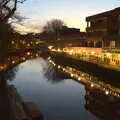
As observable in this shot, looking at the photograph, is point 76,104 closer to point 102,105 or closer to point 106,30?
point 102,105

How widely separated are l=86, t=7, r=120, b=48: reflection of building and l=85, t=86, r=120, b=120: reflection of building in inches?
1101

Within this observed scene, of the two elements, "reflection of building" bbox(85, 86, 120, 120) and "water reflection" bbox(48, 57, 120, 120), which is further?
"water reflection" bbox(48, 57, 120, 120)

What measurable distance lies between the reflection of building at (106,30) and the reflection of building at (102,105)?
28.0 meters

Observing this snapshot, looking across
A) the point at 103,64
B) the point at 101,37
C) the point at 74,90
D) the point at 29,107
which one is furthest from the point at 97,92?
the point at 101,37

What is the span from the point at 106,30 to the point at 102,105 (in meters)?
40.5

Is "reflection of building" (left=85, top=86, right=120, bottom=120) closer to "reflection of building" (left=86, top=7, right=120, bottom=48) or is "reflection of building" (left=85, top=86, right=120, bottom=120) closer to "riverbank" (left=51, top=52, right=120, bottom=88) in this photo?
"riverbank" (left=51, top=52, right=120, bottom=88)

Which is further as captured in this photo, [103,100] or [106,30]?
[106,30]

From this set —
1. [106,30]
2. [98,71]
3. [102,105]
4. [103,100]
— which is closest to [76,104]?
[102,105]

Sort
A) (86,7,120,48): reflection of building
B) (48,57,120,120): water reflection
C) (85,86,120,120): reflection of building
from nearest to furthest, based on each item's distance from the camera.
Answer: (85,86,120,120): reflection of building
(48,57,120,120): water reflection
(86,7,120,48): reflection of building

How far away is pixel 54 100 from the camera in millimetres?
29375

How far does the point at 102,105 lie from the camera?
27.4 m

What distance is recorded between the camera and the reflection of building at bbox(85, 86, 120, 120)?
23609 mm

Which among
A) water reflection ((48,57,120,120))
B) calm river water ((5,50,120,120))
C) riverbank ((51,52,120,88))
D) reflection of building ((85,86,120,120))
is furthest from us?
riverbank ((51,52,120,88))

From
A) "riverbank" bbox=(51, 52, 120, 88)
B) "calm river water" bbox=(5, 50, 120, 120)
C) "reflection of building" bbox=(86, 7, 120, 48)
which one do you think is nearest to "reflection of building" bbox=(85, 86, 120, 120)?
"calm river water" bbox=(5, 50, 120, 120)
